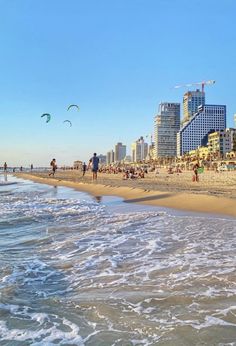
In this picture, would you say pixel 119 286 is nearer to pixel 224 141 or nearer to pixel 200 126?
pixel 224 141

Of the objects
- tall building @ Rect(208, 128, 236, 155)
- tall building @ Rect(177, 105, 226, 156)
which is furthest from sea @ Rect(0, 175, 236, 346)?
tall building @ Rect(177, 105, 226, 156)

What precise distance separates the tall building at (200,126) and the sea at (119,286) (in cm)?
17275

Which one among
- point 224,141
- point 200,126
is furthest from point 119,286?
point 200,126

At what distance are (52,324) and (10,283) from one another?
1.28 metres

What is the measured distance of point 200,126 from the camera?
178 metres

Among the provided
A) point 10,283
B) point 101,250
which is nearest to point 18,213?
point 101,250

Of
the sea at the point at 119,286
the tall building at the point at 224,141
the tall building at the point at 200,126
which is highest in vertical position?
the tall building at the point at 200,126

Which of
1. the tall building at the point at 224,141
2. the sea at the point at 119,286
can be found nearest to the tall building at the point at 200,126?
the tall building at the point at 224,141

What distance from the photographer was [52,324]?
318 centimetres

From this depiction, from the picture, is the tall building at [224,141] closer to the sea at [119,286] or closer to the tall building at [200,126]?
the tall building at [200,126]

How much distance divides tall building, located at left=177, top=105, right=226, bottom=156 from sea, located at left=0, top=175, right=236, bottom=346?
172752 mm

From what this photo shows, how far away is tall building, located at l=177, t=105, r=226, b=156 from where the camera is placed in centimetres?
17625

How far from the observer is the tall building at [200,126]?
17625 centimetres

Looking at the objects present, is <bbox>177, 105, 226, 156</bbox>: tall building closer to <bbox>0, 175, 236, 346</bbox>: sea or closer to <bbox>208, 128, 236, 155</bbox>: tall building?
<bbox>208, 128, 236, 155</bbox>: tall building
